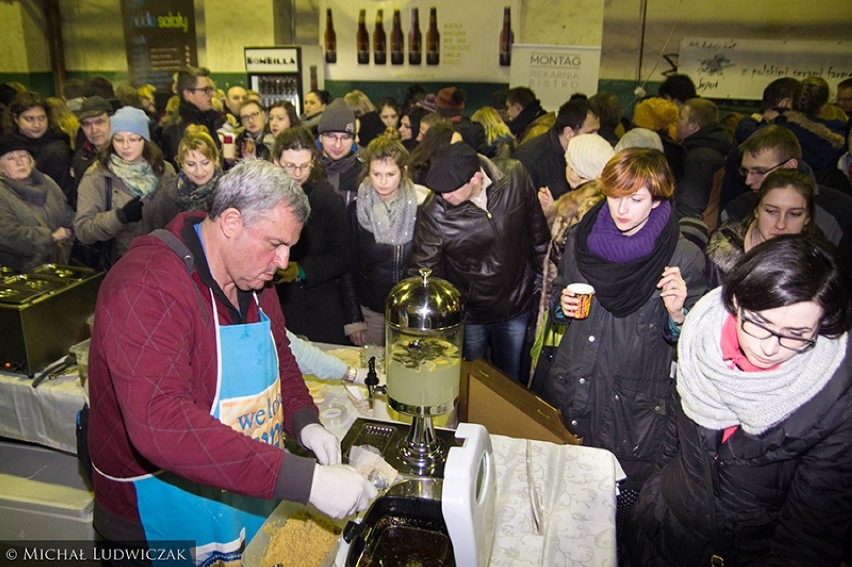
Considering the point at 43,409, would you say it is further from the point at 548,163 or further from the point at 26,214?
the point at 548,163

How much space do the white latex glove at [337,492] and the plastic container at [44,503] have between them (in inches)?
53.7

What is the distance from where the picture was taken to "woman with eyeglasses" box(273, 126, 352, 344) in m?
3.18

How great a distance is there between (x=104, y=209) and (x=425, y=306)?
2.66 meters

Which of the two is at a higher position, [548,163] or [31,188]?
[548,163]

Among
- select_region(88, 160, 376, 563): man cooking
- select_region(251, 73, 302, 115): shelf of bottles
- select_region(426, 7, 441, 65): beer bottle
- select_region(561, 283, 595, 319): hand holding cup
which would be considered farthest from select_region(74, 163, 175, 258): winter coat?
select_region(426, 7, 441, 65): beer bottle

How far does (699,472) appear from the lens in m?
1.54

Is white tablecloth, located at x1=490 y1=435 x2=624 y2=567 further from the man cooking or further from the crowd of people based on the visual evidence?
the man cooking

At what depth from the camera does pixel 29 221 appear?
138 inches

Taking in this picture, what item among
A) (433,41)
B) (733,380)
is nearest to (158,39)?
(433,41)

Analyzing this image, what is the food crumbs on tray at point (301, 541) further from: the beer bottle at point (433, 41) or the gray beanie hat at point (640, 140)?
the beer bottle at point (433, 41)

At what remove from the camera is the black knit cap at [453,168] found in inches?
108

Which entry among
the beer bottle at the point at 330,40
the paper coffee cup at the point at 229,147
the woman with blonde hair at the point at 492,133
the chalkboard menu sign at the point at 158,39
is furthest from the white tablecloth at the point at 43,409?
the chalkboard menu sign at the point at 158,39

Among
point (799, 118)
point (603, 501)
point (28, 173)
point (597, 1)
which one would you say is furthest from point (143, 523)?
point (597, 1)

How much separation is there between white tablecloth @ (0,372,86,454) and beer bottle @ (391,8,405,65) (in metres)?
6.44
